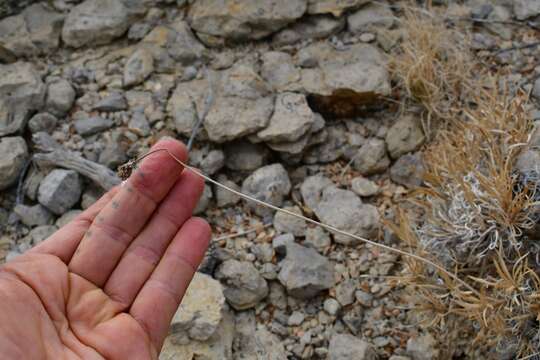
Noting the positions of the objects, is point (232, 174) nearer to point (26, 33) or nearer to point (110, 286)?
point (110, 286)

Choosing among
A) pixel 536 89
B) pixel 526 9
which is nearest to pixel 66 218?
pixel 536 89

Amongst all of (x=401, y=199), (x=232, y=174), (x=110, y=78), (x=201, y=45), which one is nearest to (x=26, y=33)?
(x=110, y=78)

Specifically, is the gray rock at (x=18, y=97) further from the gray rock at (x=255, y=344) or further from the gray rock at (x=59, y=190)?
the gray rock at (x=255, y=344)

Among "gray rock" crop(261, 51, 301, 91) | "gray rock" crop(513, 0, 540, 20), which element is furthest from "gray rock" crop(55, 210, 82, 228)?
"gray rock" crop(513, 0, 540, 20)

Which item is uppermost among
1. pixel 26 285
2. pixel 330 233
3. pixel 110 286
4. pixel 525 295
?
pixel 26 285

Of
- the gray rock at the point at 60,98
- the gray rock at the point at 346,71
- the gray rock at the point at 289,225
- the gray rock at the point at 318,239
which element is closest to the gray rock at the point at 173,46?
the gray rock at the point at 60,98

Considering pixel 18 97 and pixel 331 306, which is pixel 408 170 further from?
pixel 18 97

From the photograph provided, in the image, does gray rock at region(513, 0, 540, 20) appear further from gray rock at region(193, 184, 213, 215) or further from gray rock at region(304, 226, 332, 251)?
gray rock at region(193, 184, 213, 215)
